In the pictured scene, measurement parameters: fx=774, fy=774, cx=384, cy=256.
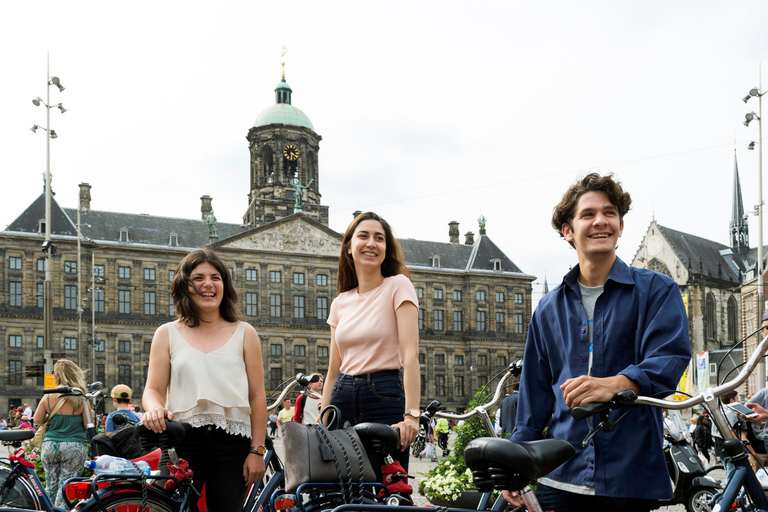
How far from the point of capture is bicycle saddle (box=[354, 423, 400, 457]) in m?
3.26

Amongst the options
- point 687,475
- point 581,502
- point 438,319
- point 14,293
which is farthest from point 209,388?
point 438,319

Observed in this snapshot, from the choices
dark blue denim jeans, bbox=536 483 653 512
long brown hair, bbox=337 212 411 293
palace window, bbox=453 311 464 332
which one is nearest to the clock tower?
palace window, bbox=453 311 464 332

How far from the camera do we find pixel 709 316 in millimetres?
76312

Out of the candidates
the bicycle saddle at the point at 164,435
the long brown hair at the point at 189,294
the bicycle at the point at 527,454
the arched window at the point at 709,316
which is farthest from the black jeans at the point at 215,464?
the arched window at the point at 709,316

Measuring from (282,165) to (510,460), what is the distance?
60.5 m

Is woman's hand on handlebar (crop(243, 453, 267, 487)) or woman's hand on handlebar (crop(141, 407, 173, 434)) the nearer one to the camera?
woman's hand on handlebar (crop(141, 407, 173, 434))

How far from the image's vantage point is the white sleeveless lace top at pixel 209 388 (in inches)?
143

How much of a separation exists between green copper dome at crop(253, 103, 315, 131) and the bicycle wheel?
191 feet

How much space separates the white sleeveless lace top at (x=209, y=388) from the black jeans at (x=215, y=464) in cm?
6

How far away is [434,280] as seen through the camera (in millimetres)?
63750

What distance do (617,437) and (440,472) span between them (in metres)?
5.73

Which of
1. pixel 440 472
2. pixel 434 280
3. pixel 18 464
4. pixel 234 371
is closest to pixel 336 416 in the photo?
pixel 234 371

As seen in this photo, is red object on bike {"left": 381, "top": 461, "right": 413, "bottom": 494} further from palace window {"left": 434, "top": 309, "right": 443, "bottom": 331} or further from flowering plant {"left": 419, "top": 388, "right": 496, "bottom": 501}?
palace window {"left": 434, "top": 309, "right": 443, "bottom": 331}

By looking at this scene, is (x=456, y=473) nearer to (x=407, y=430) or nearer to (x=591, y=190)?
(x=407, y=430)
